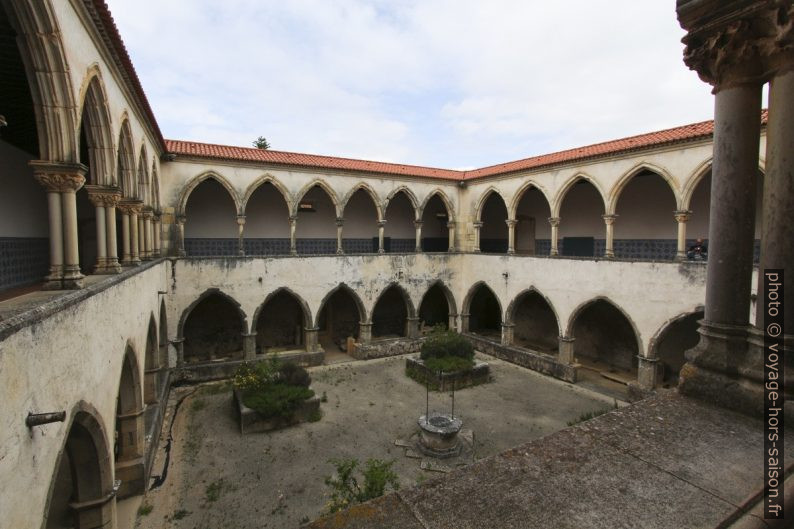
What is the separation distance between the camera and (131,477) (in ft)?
26.0

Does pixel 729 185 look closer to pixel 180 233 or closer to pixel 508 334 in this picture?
pixel 508 334

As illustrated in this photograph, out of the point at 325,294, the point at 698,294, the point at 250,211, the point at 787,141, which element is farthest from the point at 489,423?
the point at 250,211

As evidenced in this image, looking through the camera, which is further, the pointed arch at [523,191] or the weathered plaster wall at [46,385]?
the pointed arch at [523,191]

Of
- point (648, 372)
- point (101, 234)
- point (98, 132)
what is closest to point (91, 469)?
point (101, 234)

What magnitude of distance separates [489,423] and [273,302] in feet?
35.3

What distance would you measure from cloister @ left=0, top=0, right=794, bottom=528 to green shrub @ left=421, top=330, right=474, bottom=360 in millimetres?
3023

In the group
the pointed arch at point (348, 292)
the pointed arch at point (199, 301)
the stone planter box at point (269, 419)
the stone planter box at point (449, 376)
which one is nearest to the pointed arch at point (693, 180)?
the stone planter box at point (449, 376)

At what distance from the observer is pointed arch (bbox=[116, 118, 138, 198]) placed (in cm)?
861

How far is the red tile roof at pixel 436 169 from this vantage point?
40.3 feet

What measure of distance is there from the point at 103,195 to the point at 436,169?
14.9 m

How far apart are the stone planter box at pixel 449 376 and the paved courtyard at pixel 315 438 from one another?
0.99 feet

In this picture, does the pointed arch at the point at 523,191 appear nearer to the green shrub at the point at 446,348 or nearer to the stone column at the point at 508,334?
the stone column at the point at 508,334

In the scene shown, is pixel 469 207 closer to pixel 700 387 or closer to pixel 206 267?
pixel 206 267

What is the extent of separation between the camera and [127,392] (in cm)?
791
